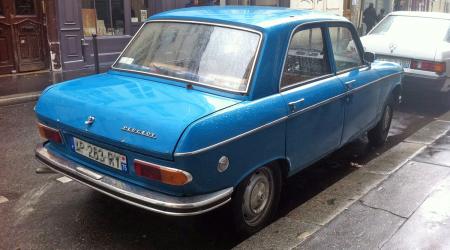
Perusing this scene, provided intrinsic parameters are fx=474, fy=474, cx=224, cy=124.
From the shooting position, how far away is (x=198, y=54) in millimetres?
3740

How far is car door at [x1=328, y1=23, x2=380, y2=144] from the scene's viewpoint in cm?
462

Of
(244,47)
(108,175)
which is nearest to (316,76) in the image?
(244,47)

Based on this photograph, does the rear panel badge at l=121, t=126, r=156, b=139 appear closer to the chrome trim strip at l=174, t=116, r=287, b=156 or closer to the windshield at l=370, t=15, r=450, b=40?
the chrome trim strip at l=174, t=116, r=287, b=156

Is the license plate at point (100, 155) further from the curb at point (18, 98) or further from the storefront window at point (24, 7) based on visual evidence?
the storefront window at point (24, 7)

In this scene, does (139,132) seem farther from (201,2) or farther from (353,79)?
(201,2)

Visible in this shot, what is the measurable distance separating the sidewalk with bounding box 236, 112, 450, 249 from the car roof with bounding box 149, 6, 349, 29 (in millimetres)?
1571

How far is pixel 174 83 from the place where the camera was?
3.69m

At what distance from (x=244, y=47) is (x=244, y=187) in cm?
107

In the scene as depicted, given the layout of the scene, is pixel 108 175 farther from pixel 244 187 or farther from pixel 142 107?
pixel 244 187

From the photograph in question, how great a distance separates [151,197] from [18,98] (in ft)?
19.8

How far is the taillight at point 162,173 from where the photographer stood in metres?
2.92

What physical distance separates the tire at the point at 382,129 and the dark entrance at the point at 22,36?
25.4ft

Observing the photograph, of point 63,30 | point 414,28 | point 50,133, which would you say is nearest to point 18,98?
point 63,30

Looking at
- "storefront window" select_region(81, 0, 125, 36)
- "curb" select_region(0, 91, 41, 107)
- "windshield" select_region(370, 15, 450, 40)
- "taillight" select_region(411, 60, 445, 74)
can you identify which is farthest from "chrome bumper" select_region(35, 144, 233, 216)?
"storefront window" select_region(81, 0, 125, 36)
